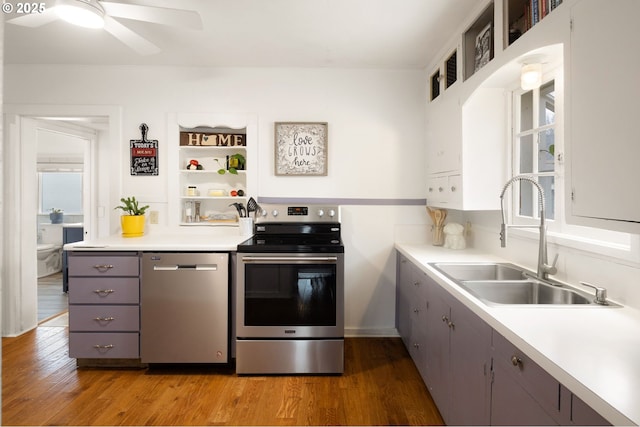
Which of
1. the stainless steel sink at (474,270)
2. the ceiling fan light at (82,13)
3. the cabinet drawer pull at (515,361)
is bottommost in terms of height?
the cabinet drawer pull at (515,361)

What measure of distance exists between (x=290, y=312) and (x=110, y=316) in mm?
1245

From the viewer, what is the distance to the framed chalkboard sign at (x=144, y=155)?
126 inches

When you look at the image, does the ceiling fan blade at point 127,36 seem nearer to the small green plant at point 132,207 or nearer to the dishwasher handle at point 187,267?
the small green plant at point 132,207

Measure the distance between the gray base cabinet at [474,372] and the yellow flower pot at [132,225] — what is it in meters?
2.16

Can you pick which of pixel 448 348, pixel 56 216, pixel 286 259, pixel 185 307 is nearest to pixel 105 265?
pixel 185 307

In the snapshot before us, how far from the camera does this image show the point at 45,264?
5484mm

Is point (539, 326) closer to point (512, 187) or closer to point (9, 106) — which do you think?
point (512, 187)

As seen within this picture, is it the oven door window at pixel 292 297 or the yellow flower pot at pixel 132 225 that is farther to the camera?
the yellow flower pot at pixel 132 225

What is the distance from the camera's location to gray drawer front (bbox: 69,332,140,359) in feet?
8.57

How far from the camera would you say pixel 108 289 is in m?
2.60

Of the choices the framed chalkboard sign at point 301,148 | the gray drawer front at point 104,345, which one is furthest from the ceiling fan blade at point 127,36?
the gray drawer front at point 104,345

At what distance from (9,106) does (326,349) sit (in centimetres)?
328

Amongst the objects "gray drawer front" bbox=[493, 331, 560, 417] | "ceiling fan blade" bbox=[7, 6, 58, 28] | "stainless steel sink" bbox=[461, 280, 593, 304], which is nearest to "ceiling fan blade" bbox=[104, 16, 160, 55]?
"ceiling fan blade" bbox=[7, 6, 58, 28]

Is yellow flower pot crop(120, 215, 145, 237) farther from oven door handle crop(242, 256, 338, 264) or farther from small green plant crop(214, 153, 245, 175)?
oven door handle crop(242, 256, 338, 264)
